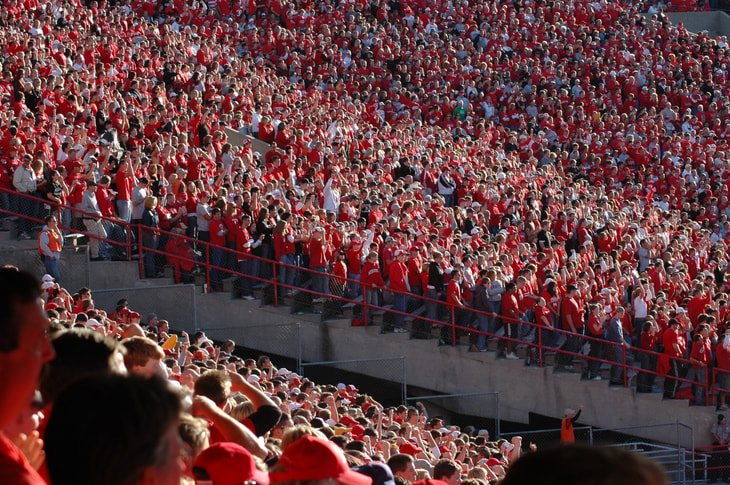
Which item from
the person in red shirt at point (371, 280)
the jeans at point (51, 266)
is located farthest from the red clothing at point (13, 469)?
the person in red shirt at point (371, 280)

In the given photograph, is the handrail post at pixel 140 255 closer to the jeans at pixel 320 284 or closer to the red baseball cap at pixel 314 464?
the jeans at pixel 320 284

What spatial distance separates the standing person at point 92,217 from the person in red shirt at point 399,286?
13.8 feet

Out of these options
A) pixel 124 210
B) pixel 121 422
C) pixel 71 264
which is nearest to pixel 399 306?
pixel 124 210

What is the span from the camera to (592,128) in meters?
29.7

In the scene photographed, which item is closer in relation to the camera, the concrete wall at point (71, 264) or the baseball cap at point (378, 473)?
the baseball cap at point (378, 473)

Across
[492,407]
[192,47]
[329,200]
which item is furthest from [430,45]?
[492,407]

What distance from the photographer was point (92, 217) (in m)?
16.2

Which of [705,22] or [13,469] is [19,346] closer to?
[13,469]

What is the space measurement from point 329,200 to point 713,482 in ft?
24.4

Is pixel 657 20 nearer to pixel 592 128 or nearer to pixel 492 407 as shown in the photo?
pixel 592 128

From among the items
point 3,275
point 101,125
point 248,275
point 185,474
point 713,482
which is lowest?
point 713,482

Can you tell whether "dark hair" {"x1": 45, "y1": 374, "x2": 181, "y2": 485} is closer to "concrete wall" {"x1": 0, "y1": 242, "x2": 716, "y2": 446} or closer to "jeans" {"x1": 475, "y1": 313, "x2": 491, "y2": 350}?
"concrete wall" {"x1": 0, "y1": 242, "x2": 716, "y2": 446}

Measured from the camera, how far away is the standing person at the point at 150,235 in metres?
16.4

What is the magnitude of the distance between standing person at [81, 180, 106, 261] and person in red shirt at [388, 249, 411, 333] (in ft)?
13.8
